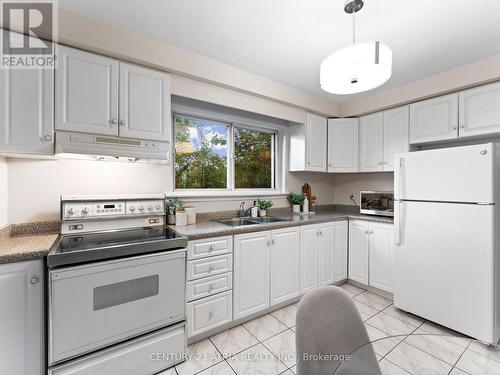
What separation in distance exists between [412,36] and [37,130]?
2861 mm

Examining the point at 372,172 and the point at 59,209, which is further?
the point at 372,172

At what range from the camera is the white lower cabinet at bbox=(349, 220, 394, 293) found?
260cm

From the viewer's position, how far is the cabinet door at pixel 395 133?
286cm

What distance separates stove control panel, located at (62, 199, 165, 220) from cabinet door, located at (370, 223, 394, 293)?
2323mm

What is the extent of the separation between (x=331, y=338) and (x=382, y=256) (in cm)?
201

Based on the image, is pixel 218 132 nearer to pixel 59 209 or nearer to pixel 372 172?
pixel 59 209

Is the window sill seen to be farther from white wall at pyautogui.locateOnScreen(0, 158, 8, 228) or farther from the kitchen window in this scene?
white wall at pyautogui.locateOnScreen(0, 158, 8, 228)

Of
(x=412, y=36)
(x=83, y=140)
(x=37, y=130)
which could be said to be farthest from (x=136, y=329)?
(x=412, y=36)

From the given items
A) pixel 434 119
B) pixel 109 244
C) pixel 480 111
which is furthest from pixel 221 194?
pixel 480 111

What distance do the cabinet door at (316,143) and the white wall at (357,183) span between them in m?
0.68

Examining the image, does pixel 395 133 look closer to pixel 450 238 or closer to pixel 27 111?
pixel 450 238

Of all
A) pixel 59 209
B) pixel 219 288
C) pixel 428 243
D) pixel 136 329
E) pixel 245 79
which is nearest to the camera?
pixel 136 329

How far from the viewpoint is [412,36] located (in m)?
1.91

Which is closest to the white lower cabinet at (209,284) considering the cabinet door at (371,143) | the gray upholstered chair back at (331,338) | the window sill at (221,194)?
the window sill at (221,194)
